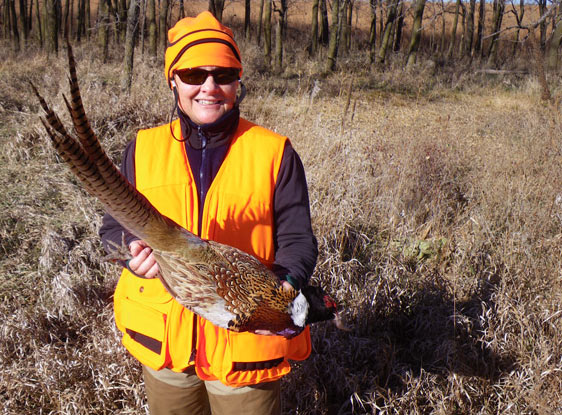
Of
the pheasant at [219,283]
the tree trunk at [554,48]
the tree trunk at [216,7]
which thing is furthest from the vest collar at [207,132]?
the tree trunk at [554,48]

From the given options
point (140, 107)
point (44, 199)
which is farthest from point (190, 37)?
point (140, 107)

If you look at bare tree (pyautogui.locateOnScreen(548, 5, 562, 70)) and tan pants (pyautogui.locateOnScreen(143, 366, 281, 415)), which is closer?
tan pants (pyautogui.locateOnScreen(143, 366, 281, 415))

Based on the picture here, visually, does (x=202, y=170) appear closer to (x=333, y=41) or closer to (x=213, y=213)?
(x=213, y=213)

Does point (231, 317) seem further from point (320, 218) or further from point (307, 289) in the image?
point (320, 218)

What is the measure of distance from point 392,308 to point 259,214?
1920 millimetres

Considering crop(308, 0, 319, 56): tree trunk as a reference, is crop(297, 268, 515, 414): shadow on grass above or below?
below

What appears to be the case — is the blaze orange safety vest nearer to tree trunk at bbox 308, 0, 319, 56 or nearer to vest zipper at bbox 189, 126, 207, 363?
vest zipper at bbox 189, 126, 207, 363

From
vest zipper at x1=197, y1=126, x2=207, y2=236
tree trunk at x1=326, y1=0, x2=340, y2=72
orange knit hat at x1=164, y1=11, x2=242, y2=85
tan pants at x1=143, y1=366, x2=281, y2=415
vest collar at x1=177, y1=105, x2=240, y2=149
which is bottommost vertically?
tan pants at x1=143, y1=366, x2=281, y2=415

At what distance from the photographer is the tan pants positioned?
1.70 metres

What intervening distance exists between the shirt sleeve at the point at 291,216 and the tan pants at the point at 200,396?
523mm

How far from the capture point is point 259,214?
169 cm

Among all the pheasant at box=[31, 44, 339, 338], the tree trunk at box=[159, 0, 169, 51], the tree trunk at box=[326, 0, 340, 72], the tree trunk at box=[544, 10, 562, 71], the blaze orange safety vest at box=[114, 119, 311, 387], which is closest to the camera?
the pheasant at box=[31, 44, 339, 338]

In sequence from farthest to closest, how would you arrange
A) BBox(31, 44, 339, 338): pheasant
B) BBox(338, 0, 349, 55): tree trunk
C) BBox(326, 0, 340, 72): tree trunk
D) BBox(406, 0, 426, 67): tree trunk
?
BBox(406, 0, 426, 67): tree trunk, BBox(338, 0, 349, 55): tree trunk, BBox(326, 0, 340, 72): tree trunk, BBox(31, 44, 339, 338): pheasant

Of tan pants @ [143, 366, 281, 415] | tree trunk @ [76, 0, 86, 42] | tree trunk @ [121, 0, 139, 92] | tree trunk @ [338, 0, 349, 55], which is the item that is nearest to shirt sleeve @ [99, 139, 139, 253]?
tan pants @ [143, 366, 281, 415]
